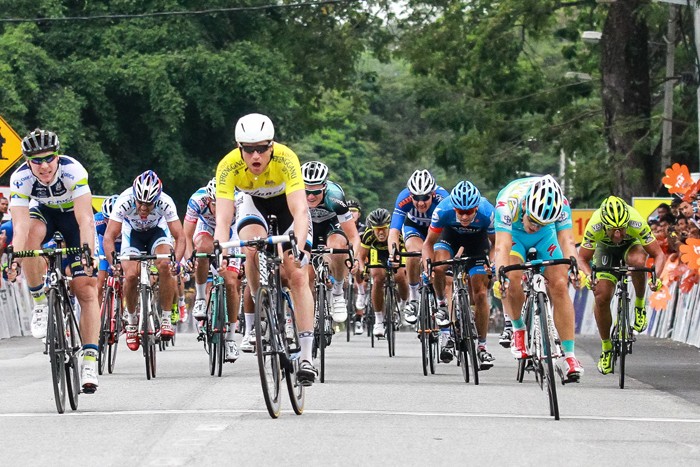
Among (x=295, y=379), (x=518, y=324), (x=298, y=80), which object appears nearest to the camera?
(x=295, y=379)

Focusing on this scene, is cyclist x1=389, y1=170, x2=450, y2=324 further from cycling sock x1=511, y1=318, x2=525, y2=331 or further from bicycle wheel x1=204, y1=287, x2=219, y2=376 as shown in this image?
cycling sock x1=511, y1=318, x2=525, y2=331

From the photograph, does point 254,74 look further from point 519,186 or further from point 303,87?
point 519,186

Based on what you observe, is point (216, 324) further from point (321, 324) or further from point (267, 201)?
point (267, 201)

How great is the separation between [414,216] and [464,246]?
231cm

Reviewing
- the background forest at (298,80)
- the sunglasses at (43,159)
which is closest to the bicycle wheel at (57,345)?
the sunglasses at (43,159)

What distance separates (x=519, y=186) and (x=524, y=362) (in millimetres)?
2405

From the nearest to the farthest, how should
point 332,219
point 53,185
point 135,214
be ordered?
point 53,185
point 135,214
point 332,219

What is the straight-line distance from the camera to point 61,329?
489 inches

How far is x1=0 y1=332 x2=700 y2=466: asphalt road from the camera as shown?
988 cm

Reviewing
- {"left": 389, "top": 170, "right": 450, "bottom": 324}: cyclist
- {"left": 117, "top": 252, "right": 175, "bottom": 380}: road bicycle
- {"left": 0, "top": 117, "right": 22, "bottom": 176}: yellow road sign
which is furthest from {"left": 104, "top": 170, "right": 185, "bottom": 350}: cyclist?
{"left": 0, "top": 117, "right": 22, "bottom": 176}: yellow road sign

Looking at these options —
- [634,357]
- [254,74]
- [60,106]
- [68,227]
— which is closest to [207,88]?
[254,74]

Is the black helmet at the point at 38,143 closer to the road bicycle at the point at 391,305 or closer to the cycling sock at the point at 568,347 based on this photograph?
the cycling sock at the point at 568,347

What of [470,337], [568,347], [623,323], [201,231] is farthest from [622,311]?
[201,231]

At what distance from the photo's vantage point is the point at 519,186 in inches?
563
